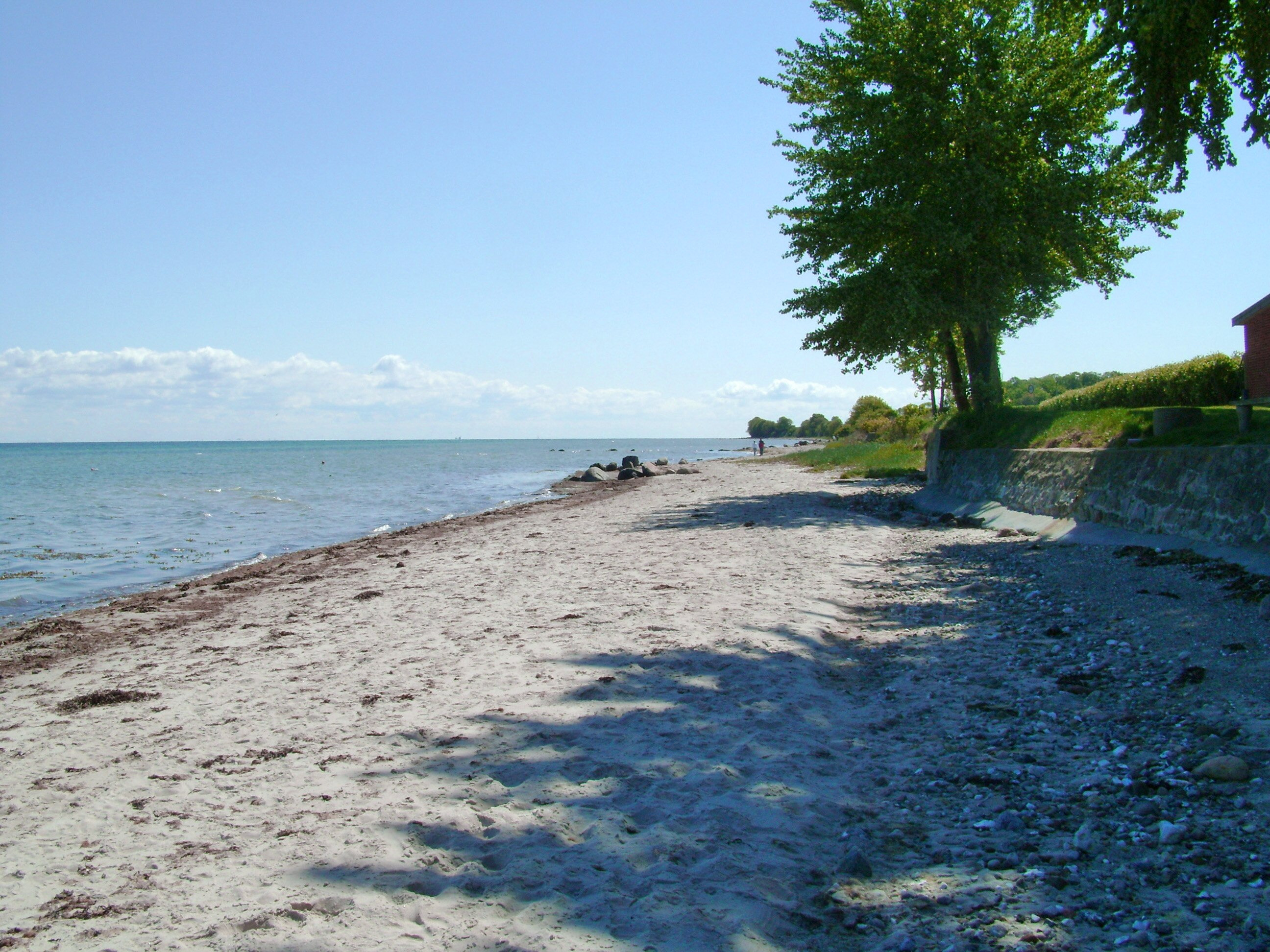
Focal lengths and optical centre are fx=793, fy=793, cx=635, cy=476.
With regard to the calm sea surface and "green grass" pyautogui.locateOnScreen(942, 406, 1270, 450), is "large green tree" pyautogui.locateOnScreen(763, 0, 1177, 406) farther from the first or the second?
the calm sea surface

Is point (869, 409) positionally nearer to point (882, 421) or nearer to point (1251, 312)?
point (882, 421)

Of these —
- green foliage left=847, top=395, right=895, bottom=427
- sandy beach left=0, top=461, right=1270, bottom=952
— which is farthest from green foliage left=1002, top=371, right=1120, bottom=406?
sandy beach left=0, top=461, right=1270, bottom=952

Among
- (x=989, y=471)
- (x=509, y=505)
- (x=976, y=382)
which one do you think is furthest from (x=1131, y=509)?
(x=509, y=505)

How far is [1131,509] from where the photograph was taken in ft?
37.3

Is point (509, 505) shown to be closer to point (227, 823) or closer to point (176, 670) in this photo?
point (176, 670)

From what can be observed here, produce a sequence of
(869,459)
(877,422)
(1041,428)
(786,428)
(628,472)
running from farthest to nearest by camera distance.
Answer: (786,428), (877,422), (628,472), (869,459), (1041,428)

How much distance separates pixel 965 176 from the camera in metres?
19.5

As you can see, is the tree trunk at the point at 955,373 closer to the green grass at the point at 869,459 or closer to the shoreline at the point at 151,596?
the green grass at the point at 869,459

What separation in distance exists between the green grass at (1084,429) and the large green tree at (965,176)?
1.75m

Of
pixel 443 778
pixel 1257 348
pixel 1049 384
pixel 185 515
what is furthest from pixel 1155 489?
pixel 1049 384

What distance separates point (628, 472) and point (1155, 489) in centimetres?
3298

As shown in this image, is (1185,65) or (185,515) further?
(185,515)

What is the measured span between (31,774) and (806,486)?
24.7 meters

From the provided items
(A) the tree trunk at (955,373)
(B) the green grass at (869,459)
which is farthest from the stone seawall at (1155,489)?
(B) the green grass at (869,459)
